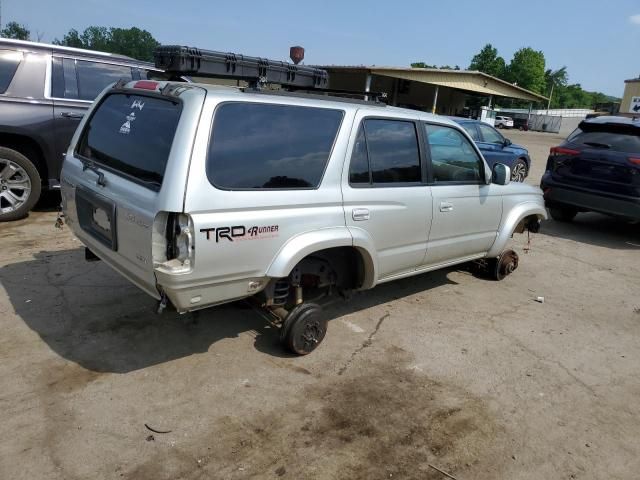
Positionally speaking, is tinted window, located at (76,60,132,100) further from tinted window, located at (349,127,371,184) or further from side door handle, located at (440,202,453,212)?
side door handle, located at (440,202,453,212)

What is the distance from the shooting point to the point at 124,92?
12.0 feet

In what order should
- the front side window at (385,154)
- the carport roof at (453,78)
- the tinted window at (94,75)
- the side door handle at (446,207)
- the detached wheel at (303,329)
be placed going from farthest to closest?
the carport roof at (453,78), the tinted window at (94,75), the side door handle at (446,207), the front side window at (385,154), the detached wheel at (303,329)

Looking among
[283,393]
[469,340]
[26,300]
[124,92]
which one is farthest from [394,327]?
[26,300]

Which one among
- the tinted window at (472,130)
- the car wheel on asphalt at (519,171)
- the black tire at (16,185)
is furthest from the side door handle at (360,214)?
the car wheel on asphalt at (519,171)

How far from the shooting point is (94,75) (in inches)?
263

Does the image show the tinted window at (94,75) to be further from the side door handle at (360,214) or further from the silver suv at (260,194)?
the side door handle at (360,214)

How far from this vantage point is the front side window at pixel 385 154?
12.3 feet

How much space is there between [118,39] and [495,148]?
406 feet

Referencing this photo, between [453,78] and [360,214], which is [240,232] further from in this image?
[453,78]

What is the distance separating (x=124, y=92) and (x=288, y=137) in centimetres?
132

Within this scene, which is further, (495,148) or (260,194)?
(495,148)

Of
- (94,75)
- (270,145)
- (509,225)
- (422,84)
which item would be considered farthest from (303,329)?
(422,84)

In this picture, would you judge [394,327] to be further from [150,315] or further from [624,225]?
[624,225]

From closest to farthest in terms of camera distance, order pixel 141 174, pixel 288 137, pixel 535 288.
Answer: pixel 141 174 → pixel 288 137 → pixel 535 288
